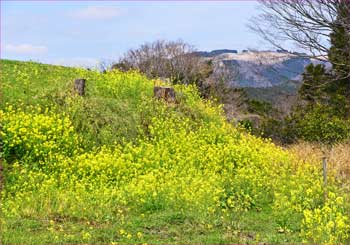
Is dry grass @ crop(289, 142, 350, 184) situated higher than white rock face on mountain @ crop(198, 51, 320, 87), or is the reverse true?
white rock face on mountain @ crop(198, 51, 320, 87)

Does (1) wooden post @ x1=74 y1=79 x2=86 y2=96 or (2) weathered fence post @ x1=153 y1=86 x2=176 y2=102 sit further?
(2) weathered fence post @ x1=153 y1=86 x2=176 y2=102

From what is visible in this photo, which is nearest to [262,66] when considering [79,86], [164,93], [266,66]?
[266,66]

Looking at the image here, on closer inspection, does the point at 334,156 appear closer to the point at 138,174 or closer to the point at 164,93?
the point at 164,93

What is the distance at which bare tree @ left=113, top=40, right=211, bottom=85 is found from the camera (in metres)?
28.6

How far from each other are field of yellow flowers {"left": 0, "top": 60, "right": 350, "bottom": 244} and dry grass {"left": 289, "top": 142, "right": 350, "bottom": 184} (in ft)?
1.00

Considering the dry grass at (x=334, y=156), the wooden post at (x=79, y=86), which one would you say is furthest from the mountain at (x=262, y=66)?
the wooden post at (x=79, y=86)

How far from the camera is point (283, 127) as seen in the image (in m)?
21.0

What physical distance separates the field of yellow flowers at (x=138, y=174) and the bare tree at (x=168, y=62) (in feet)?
41.6

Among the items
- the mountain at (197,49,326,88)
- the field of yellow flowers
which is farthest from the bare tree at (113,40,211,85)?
the field of yellow flowers

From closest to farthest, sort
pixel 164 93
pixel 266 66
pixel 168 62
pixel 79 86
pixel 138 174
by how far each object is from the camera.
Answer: pixel 138 174 → pixel 79 86 → pixel 164 93 → pixel 266 66 → pixel 168 62

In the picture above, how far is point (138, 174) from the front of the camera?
10.1 meters

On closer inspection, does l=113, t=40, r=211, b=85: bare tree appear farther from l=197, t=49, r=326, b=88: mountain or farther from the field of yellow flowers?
the field of yellow flowers

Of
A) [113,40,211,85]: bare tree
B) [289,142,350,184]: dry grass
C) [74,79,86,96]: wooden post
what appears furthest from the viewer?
[113,40,211,85]: bare tree

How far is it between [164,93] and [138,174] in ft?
14.4
